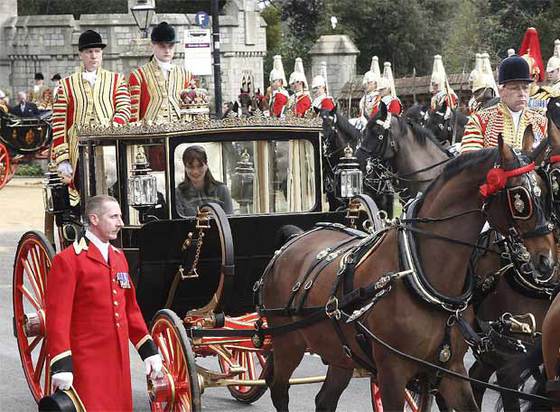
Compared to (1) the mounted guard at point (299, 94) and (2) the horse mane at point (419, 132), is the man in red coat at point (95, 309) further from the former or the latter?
(1) the mounted guard at point (299, 94)

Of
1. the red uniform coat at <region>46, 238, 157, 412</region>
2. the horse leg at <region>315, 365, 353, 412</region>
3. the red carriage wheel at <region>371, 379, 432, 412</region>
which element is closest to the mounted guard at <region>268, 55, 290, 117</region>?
the red carriage wheel at <region>371, 379, 432, 412</region>

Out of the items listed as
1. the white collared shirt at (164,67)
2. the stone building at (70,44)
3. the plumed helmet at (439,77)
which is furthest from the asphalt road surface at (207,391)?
the stone building at (70,44)

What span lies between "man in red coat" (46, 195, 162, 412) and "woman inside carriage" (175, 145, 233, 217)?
2175mm

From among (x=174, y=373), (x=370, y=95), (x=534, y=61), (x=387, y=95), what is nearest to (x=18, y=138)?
(x=370, y=95)

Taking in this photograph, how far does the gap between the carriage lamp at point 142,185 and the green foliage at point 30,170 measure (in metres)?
24.6

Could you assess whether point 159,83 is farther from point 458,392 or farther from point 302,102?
point 302,102

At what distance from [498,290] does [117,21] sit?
106ft

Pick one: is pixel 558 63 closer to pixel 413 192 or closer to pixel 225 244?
pixel 413 192

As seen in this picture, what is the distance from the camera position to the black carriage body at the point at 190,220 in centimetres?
830

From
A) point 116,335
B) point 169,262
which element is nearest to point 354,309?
point 116,335

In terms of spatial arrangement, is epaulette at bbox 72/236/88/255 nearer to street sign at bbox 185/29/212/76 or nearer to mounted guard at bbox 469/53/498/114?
mounted guard at bbox 469/53/498/114

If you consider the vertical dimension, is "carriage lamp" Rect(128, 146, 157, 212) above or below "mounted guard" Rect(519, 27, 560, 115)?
below

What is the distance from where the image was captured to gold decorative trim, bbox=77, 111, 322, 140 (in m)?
8.52

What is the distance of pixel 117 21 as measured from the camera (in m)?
39.1
